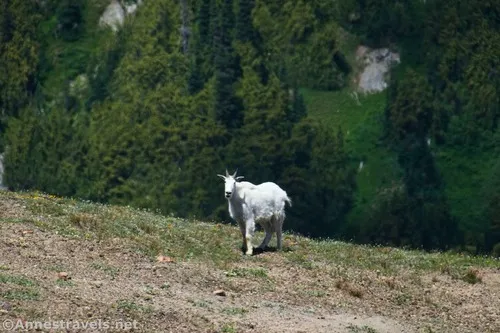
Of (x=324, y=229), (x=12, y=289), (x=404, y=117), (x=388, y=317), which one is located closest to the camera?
(x=12, y=289)

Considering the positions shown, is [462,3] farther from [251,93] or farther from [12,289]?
[12,289]

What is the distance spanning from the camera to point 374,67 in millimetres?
168375

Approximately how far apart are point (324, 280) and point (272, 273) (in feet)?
5.38

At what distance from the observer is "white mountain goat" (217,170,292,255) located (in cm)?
4641

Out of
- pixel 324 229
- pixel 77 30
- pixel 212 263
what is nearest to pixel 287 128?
pixel 324 229

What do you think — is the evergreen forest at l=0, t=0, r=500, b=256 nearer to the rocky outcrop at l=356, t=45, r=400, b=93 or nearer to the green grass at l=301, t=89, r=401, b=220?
the green grass at l=301, t=89, r=401, b=220

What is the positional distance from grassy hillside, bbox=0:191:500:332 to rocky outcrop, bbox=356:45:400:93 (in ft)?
375

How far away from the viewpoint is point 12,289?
115ft

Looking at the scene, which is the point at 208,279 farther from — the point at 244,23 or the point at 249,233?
the point at 244,23

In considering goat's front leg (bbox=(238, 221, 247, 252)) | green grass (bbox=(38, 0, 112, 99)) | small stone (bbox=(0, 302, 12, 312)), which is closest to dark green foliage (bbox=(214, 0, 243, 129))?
green grass (bbox=(38, 0, 112, 99))

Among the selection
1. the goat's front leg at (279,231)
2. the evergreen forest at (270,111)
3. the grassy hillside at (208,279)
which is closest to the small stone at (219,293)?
the grassy hillside at (208,279)

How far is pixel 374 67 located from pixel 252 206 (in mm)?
123370

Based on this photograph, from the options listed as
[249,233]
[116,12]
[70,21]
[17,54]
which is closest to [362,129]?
[116,12]

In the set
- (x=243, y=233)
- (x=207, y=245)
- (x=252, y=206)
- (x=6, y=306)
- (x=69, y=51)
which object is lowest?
(x=207, y=245)
